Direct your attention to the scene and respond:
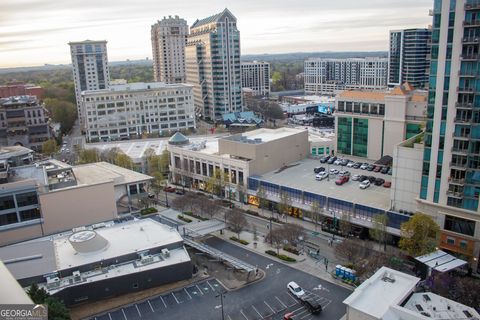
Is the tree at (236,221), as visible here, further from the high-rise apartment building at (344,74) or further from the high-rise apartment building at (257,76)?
the high-rise apartment building at (344,74)

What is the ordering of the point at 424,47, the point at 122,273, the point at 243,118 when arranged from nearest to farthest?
the point at 122,273, the point at 243,118, the point at 424,47

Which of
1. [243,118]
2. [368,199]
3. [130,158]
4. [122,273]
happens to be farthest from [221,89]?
[122,273]

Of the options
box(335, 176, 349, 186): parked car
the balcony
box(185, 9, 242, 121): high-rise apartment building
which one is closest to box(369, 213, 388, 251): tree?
box(335, 176, 349, 186): parked car

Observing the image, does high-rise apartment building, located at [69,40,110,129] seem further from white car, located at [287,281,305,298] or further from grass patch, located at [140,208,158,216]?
white car, located at [287,281,305,298]

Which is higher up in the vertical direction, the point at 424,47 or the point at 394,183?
the point at 424,47

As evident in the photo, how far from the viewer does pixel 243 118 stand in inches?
3917

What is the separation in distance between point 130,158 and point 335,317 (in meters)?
41.5

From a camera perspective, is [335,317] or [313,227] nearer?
[335,317]

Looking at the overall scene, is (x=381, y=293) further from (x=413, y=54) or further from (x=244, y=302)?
(x=413, y=54)

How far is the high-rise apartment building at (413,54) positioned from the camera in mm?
117875

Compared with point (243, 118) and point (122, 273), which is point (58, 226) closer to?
point (122, 273)

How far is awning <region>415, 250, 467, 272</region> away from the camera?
29.7 metres

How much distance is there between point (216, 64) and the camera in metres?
101

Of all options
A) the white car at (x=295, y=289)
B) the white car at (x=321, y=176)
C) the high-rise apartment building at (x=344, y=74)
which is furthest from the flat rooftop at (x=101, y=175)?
the high-rise apartment building at (x=344, y=74)
